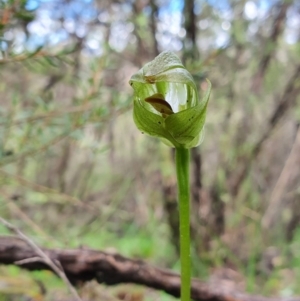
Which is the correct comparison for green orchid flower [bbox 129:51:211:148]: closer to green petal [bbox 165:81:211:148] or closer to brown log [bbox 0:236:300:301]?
green petal [bbox 165:81:211:148]

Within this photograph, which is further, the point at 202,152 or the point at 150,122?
the point at 202,152

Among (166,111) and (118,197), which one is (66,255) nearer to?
(166,111)

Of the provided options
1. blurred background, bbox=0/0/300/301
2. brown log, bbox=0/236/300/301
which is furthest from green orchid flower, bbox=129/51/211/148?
blurred background, bbox=0/0/300/301

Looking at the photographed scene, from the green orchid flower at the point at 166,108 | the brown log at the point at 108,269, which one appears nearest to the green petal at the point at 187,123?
the green orchid flower at the point at 166,108

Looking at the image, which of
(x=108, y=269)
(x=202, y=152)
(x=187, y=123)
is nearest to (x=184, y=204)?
(x=187, y=123)

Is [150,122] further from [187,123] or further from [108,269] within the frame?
[108,269]

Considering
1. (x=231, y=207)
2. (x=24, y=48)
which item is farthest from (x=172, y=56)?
(x=231, y=207)

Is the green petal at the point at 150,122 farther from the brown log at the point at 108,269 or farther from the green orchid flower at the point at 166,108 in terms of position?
the brown log at the point at 108,269
